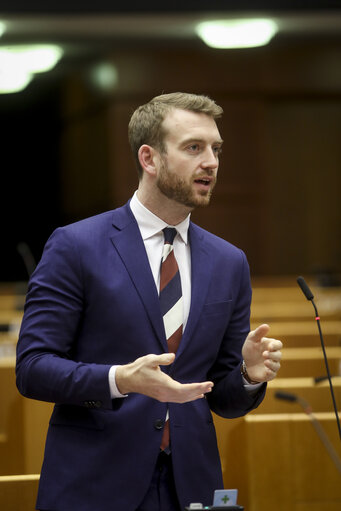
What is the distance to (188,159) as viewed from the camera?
2.04m

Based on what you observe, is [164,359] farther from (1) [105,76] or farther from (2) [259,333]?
(1) [105,76]

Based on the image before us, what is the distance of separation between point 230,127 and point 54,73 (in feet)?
11.4

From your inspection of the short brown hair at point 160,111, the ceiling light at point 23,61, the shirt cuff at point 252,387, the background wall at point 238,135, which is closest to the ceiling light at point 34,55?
the ceiling light at point 23,61

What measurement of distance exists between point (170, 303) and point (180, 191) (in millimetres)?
291

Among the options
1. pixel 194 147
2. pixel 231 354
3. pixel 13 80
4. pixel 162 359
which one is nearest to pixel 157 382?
pixel 162 359

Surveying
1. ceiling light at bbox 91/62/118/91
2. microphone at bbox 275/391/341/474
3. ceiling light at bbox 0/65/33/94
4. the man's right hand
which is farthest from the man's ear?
ceiling light at bbox 0/65/33/94

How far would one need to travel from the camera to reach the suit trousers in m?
1.94

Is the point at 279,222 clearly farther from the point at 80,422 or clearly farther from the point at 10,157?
the point at 80,422

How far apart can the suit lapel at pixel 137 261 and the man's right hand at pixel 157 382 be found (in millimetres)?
253

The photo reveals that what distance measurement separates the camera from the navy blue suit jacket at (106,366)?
6.21 feet

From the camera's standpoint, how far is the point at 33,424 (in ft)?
11.8

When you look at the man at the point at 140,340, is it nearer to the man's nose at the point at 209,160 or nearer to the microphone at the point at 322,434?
the man's nose at the point at 209,160

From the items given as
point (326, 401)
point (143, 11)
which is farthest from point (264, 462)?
point (143, 11)

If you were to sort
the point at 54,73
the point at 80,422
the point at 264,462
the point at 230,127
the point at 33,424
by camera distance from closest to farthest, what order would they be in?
the point at 80,422 → the point at 264,462 → the point at 33,424 → the point at 230,127 → the point at 54,73
